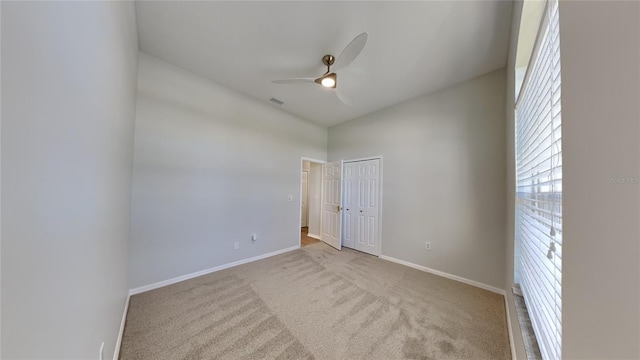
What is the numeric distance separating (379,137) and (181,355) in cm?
372

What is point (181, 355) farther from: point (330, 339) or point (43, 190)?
point (43, 190)

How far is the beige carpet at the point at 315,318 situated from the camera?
1.56 meters

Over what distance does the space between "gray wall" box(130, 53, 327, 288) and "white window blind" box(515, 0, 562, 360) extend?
3.23 metres

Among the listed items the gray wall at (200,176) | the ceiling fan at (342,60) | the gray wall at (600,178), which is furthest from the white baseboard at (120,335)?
the ceiling fan at (342,60)

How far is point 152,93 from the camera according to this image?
2.45 metres

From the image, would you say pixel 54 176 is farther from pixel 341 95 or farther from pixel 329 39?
pixel 341 95

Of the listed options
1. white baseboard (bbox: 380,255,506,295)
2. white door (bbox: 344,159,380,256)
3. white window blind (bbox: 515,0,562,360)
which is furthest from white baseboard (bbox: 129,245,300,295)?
white window blind (bbox: 515,0,562,360)

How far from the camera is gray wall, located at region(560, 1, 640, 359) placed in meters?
0.39

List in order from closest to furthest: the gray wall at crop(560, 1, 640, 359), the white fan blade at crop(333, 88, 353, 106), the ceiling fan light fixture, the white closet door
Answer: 1. the gray wall at crop(560, 1, 640, 359)
2. the ceiling fan light fixture
3. the white fan blade at crop(333, 88, 353, 106)
4. the white closet door

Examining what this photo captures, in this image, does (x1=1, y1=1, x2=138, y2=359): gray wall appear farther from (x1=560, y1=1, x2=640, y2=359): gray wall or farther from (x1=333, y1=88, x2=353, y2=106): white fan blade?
(x1=333, y1=88, x2=353, y2=106): white fan blade

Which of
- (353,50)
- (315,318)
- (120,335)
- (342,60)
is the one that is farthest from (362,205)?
(120,335)

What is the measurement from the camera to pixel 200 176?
9.24 feet

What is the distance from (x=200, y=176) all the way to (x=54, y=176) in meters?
2.36

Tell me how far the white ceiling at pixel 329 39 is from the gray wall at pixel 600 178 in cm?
158
